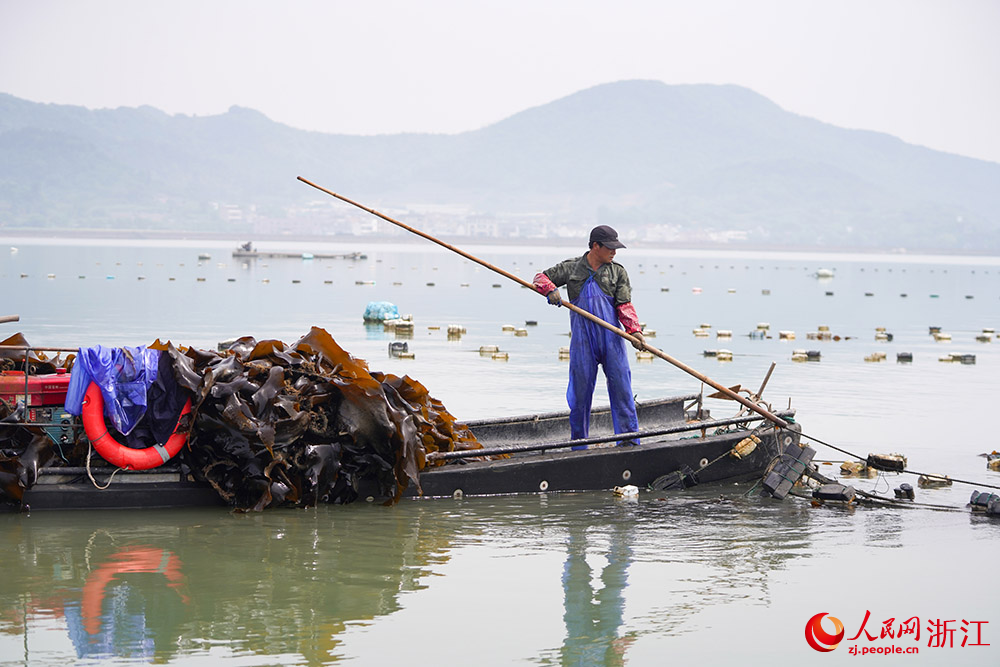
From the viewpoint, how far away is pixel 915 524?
11367mm

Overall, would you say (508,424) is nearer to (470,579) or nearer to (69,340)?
(470,579)

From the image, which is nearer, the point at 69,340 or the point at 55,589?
the point at 55,589

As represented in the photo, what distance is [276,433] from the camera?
1095 cm

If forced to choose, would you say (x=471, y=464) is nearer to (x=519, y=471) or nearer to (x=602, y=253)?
(x=519, y=471)

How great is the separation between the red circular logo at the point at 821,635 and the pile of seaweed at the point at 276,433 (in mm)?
4163

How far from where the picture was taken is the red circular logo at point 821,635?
26.5 feet

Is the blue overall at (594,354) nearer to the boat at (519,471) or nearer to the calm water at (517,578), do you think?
the boat at (519,471)

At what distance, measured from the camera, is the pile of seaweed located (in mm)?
10852

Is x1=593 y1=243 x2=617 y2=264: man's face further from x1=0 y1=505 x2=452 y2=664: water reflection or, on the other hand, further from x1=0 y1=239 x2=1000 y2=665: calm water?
x1=0 y1=505 x2=452 y2=664: water reflection

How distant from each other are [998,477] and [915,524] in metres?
3.24

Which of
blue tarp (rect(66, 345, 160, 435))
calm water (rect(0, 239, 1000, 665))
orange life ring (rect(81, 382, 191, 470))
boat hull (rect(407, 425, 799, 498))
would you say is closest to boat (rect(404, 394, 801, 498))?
boat hull (rect(407, 425, 799, 498))

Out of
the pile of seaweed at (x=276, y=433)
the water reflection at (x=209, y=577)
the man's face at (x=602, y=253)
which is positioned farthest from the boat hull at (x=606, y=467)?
the man's face at (x=602, y=253)

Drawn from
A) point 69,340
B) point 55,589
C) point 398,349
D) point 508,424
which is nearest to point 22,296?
point 69,340

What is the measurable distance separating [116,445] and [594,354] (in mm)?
4689
